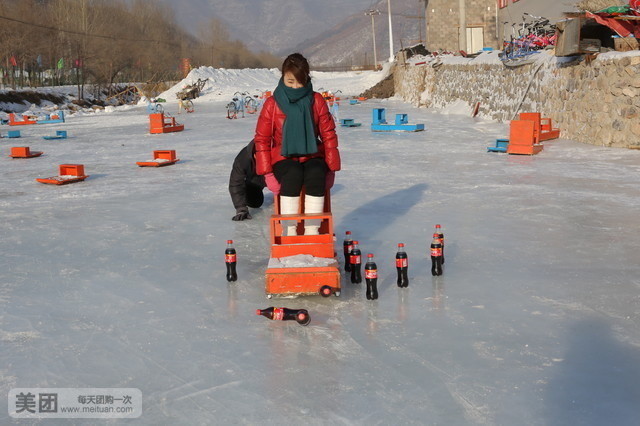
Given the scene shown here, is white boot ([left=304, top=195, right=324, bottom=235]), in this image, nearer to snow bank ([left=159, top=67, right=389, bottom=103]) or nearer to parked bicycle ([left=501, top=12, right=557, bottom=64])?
parked bicycle ([left=501, top=12, right=557, bottom=64])

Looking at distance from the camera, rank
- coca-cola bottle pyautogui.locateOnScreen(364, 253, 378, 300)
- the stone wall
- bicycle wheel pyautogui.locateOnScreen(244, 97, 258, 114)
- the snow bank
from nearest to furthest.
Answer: coca-cola bottle pyautogui.locateOnScreen(364, 253, 378, 300) → the stone wall → bicycle wheel pyautogui.locateOnScreen(244, 97, 258, 114) → the snow bank

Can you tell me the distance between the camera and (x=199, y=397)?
3480 millimetres

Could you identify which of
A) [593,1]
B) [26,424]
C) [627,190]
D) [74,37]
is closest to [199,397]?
[26,424]

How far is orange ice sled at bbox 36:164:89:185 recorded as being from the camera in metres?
11.3

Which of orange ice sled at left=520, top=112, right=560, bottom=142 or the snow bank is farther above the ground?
the snow bank

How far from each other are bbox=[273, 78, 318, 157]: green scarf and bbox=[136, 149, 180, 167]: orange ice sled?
8176 mm

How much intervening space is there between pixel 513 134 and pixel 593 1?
8.15m

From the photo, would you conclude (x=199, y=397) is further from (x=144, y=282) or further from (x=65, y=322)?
(x=144, y=282)

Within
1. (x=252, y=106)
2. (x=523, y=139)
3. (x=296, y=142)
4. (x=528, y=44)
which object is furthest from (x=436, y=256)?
(x=252, y=106)

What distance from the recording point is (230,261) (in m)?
5.43

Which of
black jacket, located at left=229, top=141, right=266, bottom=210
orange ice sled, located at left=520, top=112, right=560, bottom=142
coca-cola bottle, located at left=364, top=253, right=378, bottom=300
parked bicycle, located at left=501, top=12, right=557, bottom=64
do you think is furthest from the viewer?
parked bicycle, located at left=501, top=12, right=557, bottom=64

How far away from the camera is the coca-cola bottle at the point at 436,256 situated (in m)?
5.43

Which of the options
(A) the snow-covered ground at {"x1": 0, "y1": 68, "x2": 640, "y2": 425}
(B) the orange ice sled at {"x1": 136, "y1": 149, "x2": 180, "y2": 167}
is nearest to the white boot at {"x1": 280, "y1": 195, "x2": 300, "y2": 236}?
(A) the snow-covered ground at {"x1": 0, "y1": 68, "x2": 640, "y2": 425}

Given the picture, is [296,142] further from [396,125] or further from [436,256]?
[396,125]
